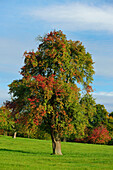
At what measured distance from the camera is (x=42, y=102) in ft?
87.0

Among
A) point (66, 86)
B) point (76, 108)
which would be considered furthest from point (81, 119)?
point (66, 86)

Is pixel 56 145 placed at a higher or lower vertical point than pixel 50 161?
higher

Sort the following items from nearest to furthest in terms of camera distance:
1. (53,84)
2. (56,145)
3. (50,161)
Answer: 1. (50,161)
2. (53,84)
3. (56,145)

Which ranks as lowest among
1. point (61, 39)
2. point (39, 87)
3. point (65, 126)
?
point (65, 126)

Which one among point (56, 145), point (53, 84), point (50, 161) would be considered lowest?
point (50, 161)

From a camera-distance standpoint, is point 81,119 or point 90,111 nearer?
point 81,119

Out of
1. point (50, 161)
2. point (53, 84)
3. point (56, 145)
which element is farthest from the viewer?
point (56, 145)

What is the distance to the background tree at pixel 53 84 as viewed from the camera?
26234mm

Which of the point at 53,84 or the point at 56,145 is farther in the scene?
the point at 56,145

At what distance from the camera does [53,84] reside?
26562mm

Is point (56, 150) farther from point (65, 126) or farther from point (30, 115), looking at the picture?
point (30, 115)

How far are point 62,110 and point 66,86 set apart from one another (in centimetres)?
245

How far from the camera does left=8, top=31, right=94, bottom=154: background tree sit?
2623 cm

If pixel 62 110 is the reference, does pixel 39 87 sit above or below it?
above
